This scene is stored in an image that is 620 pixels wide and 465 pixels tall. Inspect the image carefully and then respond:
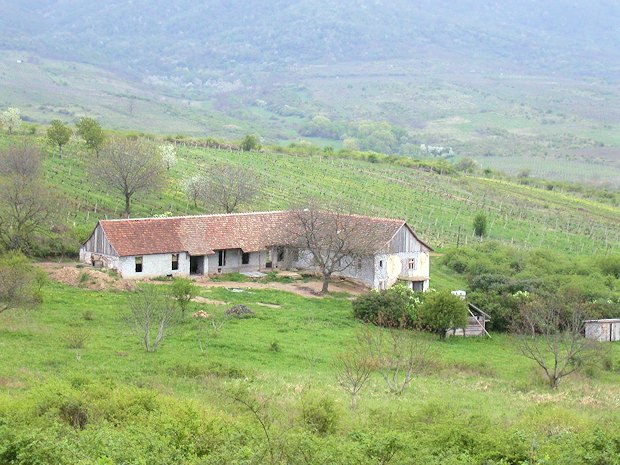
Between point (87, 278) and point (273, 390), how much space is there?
62.9 ft

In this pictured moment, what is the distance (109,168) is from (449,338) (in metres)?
27.0

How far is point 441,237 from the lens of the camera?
71.2m

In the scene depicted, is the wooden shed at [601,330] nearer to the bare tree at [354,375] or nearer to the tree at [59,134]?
the bare tree at [354,375]

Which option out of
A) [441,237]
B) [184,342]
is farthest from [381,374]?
[441,237]

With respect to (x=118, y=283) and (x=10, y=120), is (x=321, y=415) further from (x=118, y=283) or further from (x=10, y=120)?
(x=10, y=120)

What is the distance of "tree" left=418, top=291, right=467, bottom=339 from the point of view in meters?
43.3

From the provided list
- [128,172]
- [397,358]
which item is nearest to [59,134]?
[128,172]

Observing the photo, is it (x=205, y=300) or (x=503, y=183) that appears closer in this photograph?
(x=205, y=300)

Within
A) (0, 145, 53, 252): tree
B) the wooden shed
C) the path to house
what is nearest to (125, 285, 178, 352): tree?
the path to house

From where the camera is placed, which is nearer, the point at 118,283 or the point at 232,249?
the point at 118,283

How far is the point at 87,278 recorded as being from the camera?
152 feet

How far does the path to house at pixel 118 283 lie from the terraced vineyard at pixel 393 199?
584 cm

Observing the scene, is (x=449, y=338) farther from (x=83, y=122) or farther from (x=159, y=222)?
(x=83, y=122)

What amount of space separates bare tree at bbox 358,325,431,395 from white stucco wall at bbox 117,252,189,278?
14.8 m
